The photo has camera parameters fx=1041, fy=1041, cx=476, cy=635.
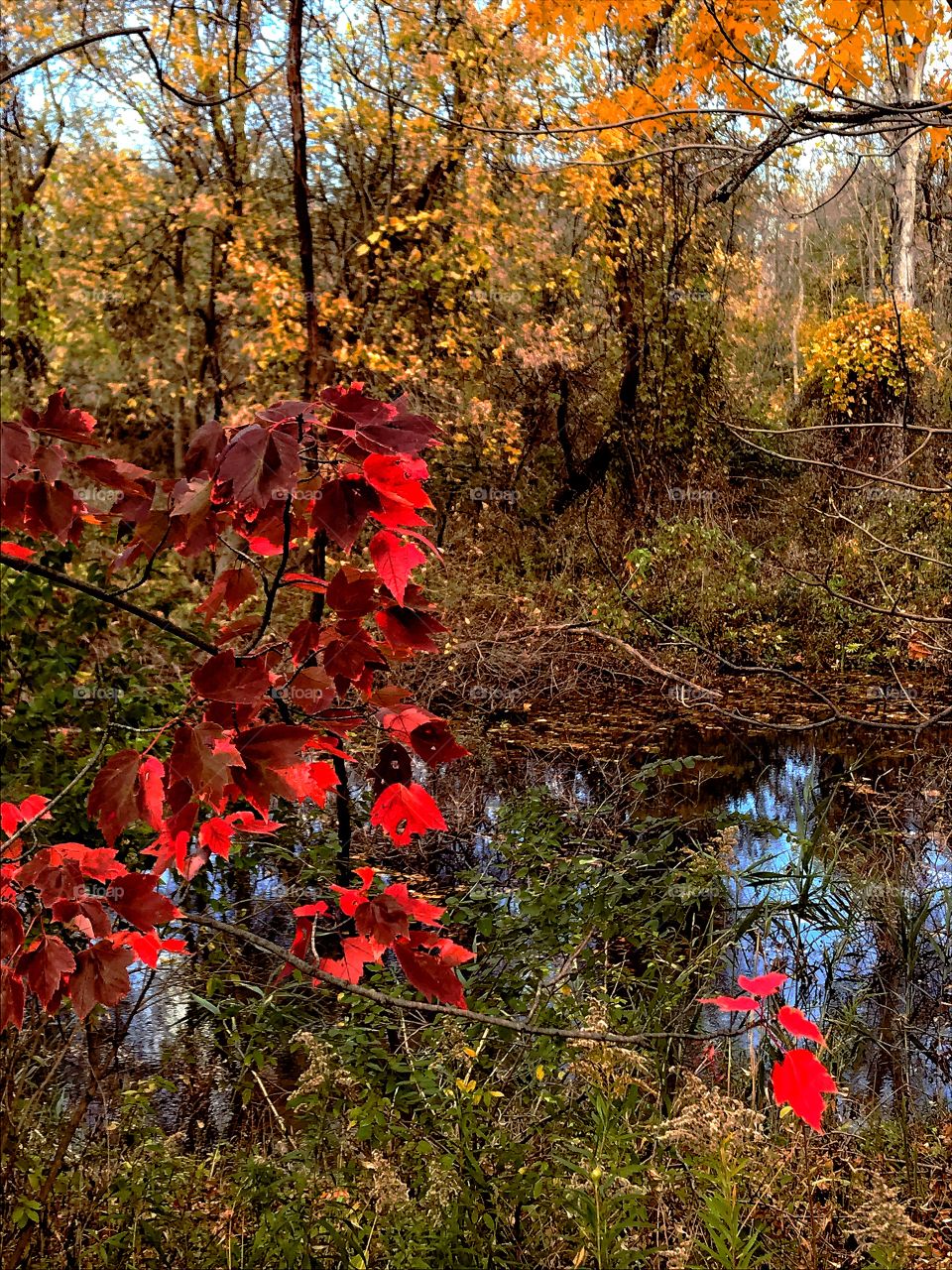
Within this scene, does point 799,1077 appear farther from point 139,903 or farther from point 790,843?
point 790,843

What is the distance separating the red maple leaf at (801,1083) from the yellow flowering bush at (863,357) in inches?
474

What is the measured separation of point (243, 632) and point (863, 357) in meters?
12.7

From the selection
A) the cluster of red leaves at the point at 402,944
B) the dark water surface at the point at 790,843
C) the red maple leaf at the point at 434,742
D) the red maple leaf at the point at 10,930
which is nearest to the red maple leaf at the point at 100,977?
the red maple leaf at the point at 10,930

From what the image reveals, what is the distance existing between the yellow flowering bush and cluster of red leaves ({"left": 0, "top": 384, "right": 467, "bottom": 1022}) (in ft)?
39.9

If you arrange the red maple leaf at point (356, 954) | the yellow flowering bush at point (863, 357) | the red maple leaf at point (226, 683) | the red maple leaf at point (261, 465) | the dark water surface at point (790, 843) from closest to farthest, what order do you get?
the red maple leaf at point (261, 465) < the red maple leaf at point (226, 683) < the red maple leaf at point (356, 954) < the dark water surface at point (790, 843) < the yellow flowering bush at point (863, 357)

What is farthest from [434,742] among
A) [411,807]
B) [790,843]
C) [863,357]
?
[863,357]

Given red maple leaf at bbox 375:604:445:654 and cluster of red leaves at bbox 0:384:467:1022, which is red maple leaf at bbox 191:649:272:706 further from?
red maple leaf at bbox 375:604:445:654

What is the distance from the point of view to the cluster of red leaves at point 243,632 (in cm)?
122

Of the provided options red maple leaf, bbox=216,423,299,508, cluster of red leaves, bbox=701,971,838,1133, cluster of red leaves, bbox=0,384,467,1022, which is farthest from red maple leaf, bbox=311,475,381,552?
cluster of red leaves, bbox=701,971,838,1133

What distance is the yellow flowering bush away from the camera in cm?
1240

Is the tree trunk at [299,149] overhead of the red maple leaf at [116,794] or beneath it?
overhead

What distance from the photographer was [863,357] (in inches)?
503

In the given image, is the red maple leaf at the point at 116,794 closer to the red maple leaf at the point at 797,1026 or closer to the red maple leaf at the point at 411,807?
the red maple leaf at the point at 411,807

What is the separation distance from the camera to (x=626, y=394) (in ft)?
35.3
